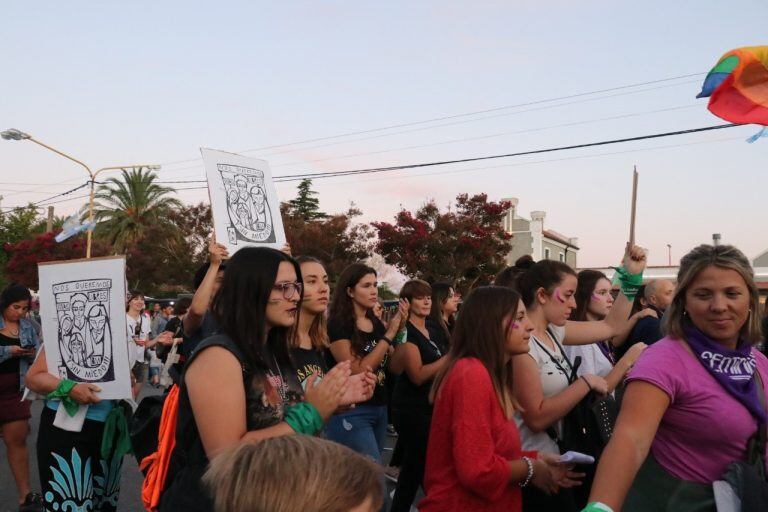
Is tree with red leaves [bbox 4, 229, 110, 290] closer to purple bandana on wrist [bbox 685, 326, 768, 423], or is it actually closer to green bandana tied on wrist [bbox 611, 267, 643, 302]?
green bandana tied on wrist [bbox 611, 267, 643, 302]

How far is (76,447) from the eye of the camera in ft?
14.3

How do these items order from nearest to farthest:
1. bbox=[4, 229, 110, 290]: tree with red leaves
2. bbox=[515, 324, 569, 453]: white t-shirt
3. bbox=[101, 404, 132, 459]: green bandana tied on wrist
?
1. bbox=[515, 324, 569, 453]: white t-shirt
2. bbox=[101, 404, 132, 459]: green bandana tied on wrist
3. bbox=[4, 229, 110, 290]: tree with red leaves

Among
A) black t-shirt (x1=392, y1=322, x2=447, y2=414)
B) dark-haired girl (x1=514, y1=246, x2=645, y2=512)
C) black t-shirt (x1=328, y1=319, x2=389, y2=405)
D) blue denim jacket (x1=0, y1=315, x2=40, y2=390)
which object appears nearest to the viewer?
dark-haired girl (x1=514, y1=246, x2=645, y2=512)

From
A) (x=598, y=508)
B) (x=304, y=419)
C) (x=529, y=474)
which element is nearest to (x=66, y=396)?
(x=304, y=419)

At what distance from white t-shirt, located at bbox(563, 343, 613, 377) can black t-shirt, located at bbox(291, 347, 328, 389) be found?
1734 mm

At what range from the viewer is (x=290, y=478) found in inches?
52.7

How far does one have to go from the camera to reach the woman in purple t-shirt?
2367mm

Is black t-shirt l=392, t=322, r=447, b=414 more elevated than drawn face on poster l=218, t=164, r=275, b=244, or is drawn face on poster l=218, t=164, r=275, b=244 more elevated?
drawn face on poster l=218, t=164, r=275, b=244

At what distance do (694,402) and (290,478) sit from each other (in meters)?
1.66

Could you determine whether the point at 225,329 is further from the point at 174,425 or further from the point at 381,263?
the point at 381,263

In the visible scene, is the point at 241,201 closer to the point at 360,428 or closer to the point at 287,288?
the point at 360,428

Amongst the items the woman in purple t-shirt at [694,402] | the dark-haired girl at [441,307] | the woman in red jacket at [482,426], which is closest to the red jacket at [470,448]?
the woman in red jacket at [482,426]

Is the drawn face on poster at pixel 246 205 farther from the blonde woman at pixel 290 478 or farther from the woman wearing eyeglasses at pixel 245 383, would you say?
the blonde woman at pixel 290 478

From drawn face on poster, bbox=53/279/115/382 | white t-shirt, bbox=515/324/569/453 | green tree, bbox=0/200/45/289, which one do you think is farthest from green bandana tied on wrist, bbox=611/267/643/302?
green tree, bbox=0/200/45/289
